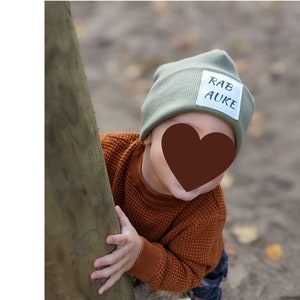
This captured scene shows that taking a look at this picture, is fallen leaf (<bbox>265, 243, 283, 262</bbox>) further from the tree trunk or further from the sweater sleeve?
the tree trunk

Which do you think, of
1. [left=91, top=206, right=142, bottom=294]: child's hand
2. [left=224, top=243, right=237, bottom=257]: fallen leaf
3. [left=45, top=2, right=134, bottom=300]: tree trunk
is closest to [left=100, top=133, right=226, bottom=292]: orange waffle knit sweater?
[left=91, top=206, right=142, bottom=294]: child's hand

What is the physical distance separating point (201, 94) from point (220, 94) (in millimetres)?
46

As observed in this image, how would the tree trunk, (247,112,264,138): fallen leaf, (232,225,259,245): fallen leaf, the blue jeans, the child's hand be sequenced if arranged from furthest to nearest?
(247,112,264,138): fallen leaf < (232,225,259,245): fallen leaf < the blue jeans < the child's hand < the tree trunk

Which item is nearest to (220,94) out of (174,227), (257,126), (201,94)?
(201,94)

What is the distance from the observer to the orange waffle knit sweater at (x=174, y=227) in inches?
61.7

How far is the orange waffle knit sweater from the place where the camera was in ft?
5.14

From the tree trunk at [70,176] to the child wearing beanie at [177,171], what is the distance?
2.1 inches

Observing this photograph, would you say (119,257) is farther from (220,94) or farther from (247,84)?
(247,84)

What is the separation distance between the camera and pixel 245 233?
113 inches

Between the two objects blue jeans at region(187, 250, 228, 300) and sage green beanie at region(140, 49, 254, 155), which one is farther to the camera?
blue jeans at region(187, 250, 228, 300)

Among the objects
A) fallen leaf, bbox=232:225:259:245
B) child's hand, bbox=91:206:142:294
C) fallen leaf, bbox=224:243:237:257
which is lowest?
fallen leaf, bbox=232:225:259:245

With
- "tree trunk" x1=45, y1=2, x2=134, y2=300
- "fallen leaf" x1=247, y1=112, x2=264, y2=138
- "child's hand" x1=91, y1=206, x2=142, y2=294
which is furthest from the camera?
"fallen leaf" x1=247, y1=112, x2=264, y2=138

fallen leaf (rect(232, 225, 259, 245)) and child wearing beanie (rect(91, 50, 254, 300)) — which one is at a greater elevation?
child wearing beanie (rect(91, 50, 254, 300))
